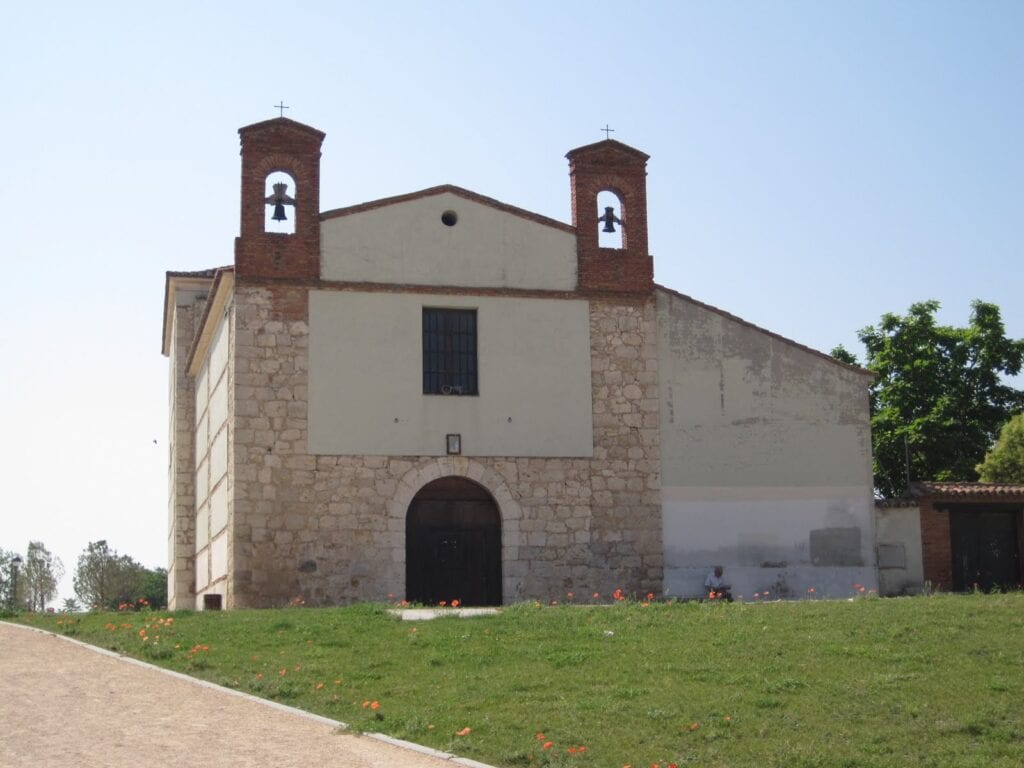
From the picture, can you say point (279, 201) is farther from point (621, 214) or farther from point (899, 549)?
point (899, 549)

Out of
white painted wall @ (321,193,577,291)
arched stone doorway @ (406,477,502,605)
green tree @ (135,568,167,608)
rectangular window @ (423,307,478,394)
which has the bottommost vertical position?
green tree @ (135,568,167,608)

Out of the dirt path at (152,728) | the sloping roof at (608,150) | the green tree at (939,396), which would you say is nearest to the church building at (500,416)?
the sloping roof at (608,150)

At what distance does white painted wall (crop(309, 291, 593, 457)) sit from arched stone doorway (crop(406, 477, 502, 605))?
0.78 m

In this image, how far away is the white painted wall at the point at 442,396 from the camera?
24047 mm

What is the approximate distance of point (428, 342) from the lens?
81.4 feet

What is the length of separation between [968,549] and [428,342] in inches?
439

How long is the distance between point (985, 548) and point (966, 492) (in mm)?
1243

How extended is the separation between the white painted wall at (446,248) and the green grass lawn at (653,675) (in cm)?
779

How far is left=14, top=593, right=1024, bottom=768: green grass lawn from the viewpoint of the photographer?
11.4m

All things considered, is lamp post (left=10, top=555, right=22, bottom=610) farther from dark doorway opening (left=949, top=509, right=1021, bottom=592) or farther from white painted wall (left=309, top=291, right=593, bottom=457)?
dark doorway opening (left=949, top=509, right=1021, bottom=592)

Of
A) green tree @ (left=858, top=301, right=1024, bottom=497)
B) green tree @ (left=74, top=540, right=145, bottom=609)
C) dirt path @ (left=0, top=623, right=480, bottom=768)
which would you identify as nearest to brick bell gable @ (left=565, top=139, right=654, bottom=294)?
dirt path @ (left=0, top=623, right=480, bottom=768)

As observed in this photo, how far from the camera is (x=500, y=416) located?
24.7m

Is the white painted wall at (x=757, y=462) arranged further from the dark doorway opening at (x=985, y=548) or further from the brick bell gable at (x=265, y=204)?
the brick bell gable at (x=265, y=204)

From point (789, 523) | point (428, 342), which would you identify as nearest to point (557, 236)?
→ point (428, 342)
